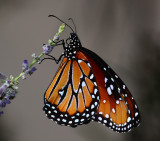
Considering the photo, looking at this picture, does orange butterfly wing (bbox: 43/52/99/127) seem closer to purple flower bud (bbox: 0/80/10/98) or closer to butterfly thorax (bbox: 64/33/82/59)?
butterfly thorax (bbox: 64/33/82/59)

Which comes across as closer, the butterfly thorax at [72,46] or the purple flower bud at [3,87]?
the purple flower bud at [3,87]

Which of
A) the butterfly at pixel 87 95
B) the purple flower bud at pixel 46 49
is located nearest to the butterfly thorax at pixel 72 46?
the butterfly at pixel 87 95

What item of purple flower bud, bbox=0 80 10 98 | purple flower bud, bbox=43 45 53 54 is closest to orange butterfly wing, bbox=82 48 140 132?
purple flower bud, bbox=43 45 53 54

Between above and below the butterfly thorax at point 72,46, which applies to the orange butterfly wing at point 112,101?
below

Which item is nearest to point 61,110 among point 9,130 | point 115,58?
point 9,130

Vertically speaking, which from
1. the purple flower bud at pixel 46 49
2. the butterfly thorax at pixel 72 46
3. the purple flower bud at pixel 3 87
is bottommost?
the purple flower bud at pixel 3 87

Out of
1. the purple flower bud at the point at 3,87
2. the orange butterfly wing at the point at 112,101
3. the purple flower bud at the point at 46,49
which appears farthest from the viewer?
the orange butterfly wing at the point at 112,101

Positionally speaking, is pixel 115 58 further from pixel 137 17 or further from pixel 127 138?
pixel 127 138

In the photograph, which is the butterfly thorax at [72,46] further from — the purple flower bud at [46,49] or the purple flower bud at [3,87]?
the purple flower bud at [3,87]
